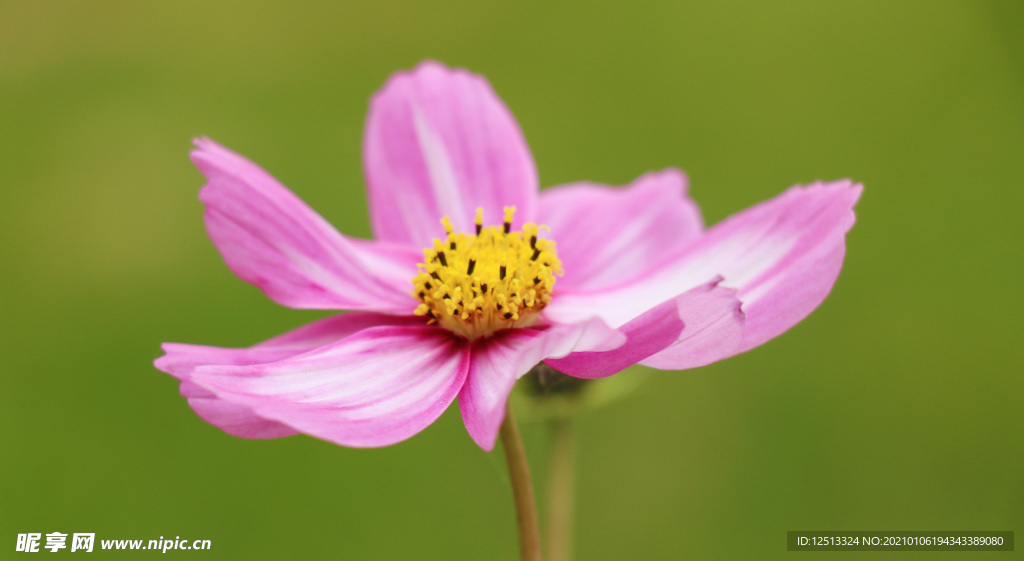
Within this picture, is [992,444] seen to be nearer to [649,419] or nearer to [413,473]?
[649,419]

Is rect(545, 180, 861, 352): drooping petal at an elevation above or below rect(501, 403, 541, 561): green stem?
above

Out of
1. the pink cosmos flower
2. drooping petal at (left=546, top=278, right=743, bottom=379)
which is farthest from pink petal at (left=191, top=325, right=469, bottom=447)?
drooping petal at (left=546, top=278, right=743, bottom=379)

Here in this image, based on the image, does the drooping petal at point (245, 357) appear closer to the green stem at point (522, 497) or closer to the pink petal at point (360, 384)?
the pink petal at point (360, 384)

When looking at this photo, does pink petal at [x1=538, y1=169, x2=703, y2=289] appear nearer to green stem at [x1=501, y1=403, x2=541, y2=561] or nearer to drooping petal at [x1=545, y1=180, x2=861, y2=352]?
drooping petal at [x1=545, y1=180, x2=861, y2=352]

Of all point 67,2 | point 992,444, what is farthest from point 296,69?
point 992,444

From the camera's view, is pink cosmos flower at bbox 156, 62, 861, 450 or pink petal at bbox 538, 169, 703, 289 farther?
pink petal at bbox 538, 169, 703, 289

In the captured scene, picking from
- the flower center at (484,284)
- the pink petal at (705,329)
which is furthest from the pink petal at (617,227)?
the pink petal at (705,329)

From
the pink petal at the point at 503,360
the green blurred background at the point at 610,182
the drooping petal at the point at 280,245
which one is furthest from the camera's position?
the green blurred background at the point at 610,182
